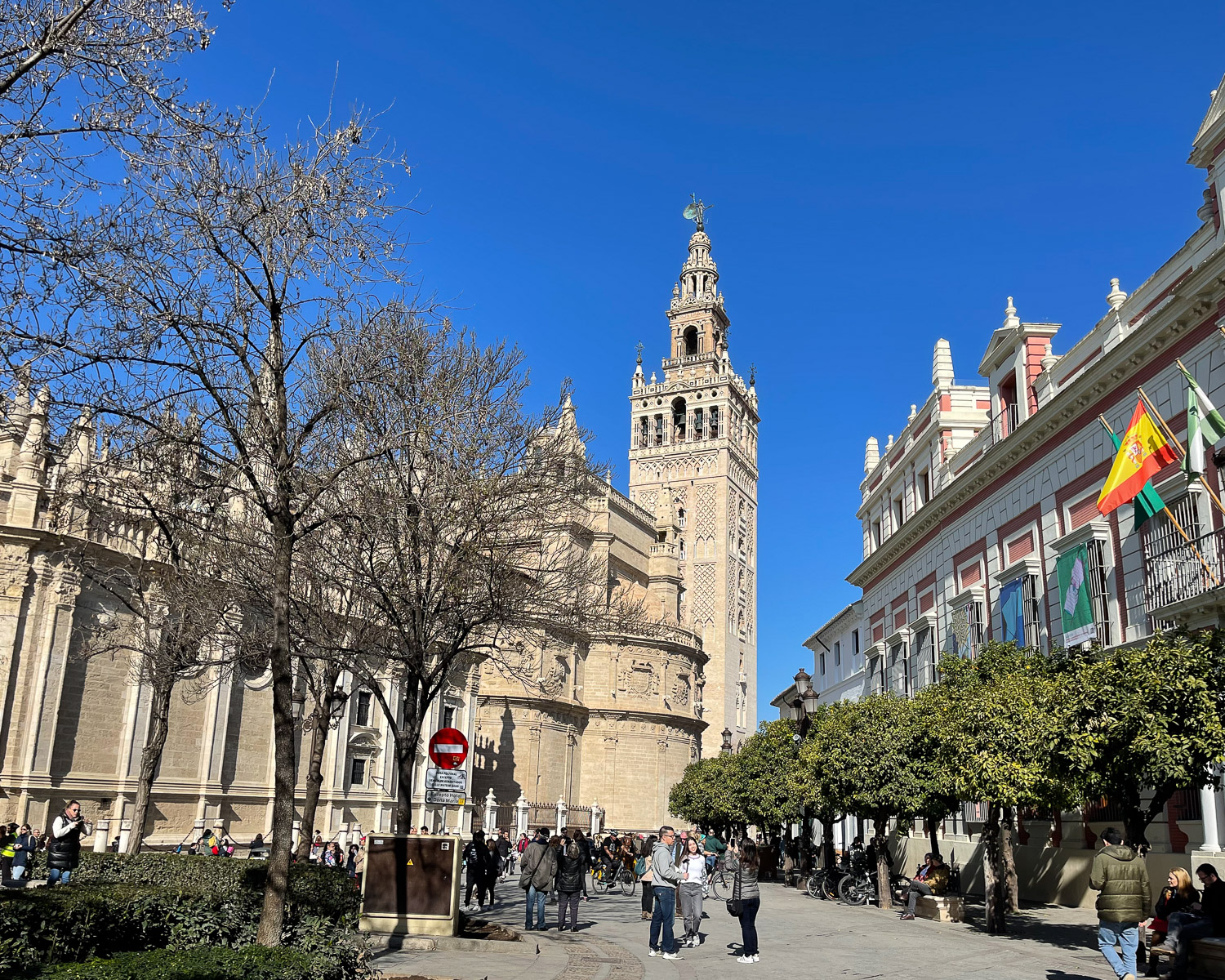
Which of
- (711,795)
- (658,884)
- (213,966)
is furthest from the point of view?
(711,795)

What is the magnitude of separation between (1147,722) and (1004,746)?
8.46 ft

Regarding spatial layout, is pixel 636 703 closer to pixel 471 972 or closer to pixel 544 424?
pixel 544 424

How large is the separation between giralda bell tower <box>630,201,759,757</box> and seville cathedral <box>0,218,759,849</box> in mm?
193

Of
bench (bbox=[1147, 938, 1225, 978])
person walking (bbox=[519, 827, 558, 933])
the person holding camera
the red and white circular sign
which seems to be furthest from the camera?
person walking (bbox=[519, 827, 558, 933])

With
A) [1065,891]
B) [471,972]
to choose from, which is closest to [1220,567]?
[1065,891]

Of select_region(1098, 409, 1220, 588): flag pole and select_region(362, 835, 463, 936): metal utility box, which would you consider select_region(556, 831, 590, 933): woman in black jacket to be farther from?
select_region(1098, 409, 1220, 588): flag pole

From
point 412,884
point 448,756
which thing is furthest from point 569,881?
point 448,756

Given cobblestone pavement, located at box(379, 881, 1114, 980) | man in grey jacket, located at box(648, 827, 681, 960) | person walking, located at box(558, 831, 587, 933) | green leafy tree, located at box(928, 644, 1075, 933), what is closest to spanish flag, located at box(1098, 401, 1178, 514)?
green leafy tree, located at box(928, 644, 1075, 933)

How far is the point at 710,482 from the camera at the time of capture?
88.7m

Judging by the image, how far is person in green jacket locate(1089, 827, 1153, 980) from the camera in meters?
10.2

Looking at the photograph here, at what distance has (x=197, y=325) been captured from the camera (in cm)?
1026

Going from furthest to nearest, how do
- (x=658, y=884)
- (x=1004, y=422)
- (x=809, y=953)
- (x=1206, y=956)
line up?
(x=1004, y=422) < (x=809, y=953) < (x=658, y=884) < (x=1206, y=956)

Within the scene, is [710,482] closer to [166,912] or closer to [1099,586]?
[1099,586]

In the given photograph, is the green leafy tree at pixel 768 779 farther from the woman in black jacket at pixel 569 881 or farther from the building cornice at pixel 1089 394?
the woman in black jacket at pixel 569 881
